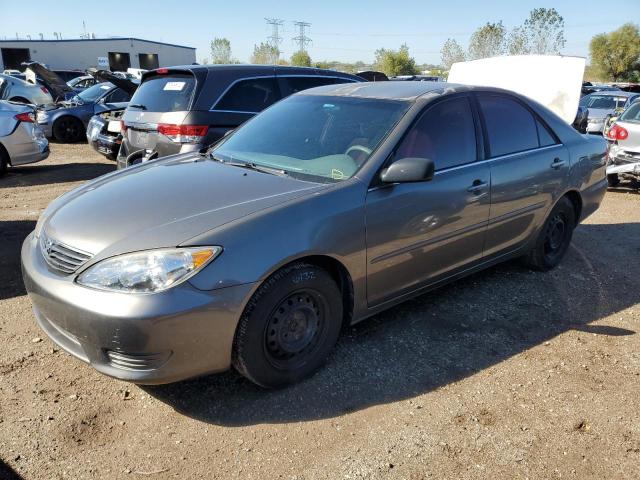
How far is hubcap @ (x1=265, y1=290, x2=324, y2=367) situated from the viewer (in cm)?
282

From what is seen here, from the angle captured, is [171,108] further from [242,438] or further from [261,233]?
[242,438]

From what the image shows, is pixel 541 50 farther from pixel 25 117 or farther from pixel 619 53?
pixel 25 117

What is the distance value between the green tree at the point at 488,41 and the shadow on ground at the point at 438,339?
50.1 m

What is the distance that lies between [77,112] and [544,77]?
1043 cm

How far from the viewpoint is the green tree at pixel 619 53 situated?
57000 millimetres

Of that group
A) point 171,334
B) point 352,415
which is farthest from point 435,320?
point 171,334

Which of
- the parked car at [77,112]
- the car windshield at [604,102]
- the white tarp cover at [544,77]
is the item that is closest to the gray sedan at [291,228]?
the white tarp cover at [544,77]

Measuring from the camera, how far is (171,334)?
2.40 metres

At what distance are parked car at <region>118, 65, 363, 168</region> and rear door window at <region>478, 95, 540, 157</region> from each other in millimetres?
2917

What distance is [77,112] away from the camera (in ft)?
41.9

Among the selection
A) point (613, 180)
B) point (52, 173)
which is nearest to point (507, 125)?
point (613, 180)

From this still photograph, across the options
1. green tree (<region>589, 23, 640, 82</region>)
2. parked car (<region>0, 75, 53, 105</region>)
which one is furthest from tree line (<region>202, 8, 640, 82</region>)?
parked car (<region>0, 75, 53, 105</region>)

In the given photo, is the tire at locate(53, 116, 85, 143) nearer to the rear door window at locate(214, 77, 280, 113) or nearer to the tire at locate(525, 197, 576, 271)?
the rear door window at locate(214, 77, 280, 113)

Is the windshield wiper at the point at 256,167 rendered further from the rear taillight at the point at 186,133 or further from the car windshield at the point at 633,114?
the car windshield at the point at 633,114
